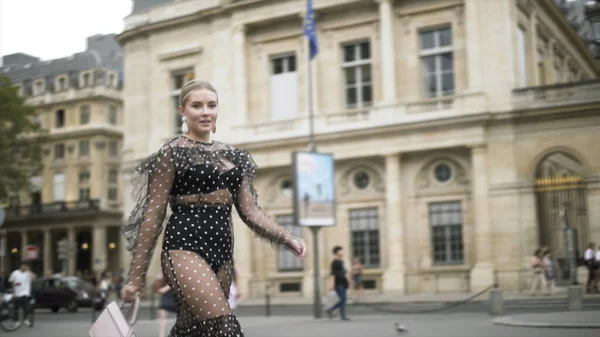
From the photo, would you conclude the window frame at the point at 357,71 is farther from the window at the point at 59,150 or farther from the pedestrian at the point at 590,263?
the window at the point at 59,150

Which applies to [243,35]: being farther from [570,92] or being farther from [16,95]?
[570,92]

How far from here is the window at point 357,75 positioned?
3475 cm

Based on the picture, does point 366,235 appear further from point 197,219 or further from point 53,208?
point 53,208

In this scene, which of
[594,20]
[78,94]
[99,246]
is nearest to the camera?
[594,20]

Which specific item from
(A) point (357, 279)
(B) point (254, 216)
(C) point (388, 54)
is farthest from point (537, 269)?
(B) point (254, 216)

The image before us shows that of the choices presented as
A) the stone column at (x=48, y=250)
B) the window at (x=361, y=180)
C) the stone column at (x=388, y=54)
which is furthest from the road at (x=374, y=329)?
the stone column at (x=48, y=250)

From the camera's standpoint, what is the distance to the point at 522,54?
33.6 m

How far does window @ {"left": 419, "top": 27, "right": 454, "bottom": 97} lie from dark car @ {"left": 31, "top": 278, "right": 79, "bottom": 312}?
1571cm

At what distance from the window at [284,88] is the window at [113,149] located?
1214 inches

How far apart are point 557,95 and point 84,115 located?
4219 centimetres

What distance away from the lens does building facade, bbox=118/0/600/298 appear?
30500 mm

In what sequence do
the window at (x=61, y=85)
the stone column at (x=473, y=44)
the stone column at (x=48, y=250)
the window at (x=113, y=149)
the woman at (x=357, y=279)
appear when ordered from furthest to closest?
the window at (x=113, y=149) < the stone column at (x=48, y=250) < the window at (x=61, y=85) < the stone column at (x=473, y=44) < the woman at (x=357, y=279)

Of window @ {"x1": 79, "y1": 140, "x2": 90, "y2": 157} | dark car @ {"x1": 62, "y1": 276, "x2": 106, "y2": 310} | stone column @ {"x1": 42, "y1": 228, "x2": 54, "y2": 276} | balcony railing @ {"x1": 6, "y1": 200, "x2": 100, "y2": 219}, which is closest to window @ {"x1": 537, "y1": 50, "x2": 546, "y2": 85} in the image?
dark car @ {"x1": 62, "y1": 276, "x2": 106, "y2": 310}

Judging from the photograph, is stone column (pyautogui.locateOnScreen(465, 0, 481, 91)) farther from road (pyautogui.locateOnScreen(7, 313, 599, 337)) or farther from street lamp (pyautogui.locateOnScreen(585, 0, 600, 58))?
street lamp (pyautogui.locateOnScreen(585, 0, 600, 58))
